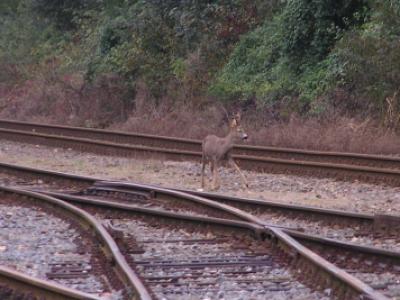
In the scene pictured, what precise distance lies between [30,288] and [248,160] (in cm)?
1068

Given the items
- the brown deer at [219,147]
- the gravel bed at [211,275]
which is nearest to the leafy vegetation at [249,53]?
the brown deer at [219,147]

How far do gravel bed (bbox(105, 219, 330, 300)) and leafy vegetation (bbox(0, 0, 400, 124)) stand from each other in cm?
1113

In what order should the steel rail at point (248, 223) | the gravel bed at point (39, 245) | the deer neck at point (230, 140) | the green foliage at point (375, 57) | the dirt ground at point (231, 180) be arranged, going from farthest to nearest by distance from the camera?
1. the green foliage at point (375, 57)
2. the deer neck at point (230, 140)
3. the dirt ground at point (231, 180)
4. the steel rail at point (248, 223)
5. the gravel bed at point (39, 245)

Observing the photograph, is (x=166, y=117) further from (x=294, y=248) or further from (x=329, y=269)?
(x=329, y=269)

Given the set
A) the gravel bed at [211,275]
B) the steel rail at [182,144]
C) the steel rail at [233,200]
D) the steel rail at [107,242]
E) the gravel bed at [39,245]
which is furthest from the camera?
the steel rail at [182,144]

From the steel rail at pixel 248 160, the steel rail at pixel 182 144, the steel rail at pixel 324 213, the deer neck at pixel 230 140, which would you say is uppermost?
the deer neck at pixel 230 140

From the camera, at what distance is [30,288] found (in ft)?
27.7

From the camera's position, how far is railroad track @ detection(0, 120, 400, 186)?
16859mm

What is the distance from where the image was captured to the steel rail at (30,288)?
7805mm

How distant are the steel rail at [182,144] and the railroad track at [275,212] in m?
4.28

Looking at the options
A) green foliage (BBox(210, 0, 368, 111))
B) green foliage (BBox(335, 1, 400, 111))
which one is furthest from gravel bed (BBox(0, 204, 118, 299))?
green foliage (BBox(210, 0, 368, 111))

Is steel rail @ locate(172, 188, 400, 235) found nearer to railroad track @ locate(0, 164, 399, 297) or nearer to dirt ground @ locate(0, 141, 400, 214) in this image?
railroad track @ locate(0, 164, 399, 297)

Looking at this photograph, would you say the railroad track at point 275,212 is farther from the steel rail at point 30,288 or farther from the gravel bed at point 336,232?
the steel rail at point 30,288

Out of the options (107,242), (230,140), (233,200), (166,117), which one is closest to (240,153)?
(230,140)
